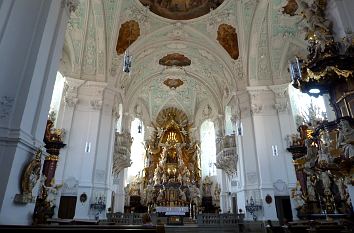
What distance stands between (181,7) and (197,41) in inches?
101

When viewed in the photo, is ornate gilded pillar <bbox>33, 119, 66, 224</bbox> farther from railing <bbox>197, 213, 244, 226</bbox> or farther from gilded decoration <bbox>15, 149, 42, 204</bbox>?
railing <bbox>197, 213, 244, 226</bbox>

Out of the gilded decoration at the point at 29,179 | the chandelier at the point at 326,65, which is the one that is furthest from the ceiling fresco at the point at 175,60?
the gilded decoration at the point at 29,179

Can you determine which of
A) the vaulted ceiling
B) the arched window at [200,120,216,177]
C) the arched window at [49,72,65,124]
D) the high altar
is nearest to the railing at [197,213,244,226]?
the vaulted ceiling

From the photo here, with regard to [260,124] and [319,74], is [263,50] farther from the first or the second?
[319,74]

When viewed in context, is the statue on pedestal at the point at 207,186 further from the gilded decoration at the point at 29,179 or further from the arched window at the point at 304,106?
the gilded decoration at the point at 29,179

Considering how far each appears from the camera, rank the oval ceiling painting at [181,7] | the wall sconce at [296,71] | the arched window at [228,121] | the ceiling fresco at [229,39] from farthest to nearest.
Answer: the arched window at [228,121]
the ceiling fresco at [229,39]
the oval ceiling painting at [181,7]
the wall sconce at [296,71]

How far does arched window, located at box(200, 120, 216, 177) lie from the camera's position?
2519 cm

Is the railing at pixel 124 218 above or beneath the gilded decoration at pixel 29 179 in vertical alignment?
beneath

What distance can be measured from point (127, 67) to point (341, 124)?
7597mm

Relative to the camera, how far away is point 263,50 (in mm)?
15523

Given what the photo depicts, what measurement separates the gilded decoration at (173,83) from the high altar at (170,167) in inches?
170

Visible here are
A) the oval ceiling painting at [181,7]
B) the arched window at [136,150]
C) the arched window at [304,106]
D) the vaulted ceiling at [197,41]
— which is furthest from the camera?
the arched window at [136,150]

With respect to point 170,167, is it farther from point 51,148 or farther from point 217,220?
point 51,148

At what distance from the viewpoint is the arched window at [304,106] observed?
546 inches
